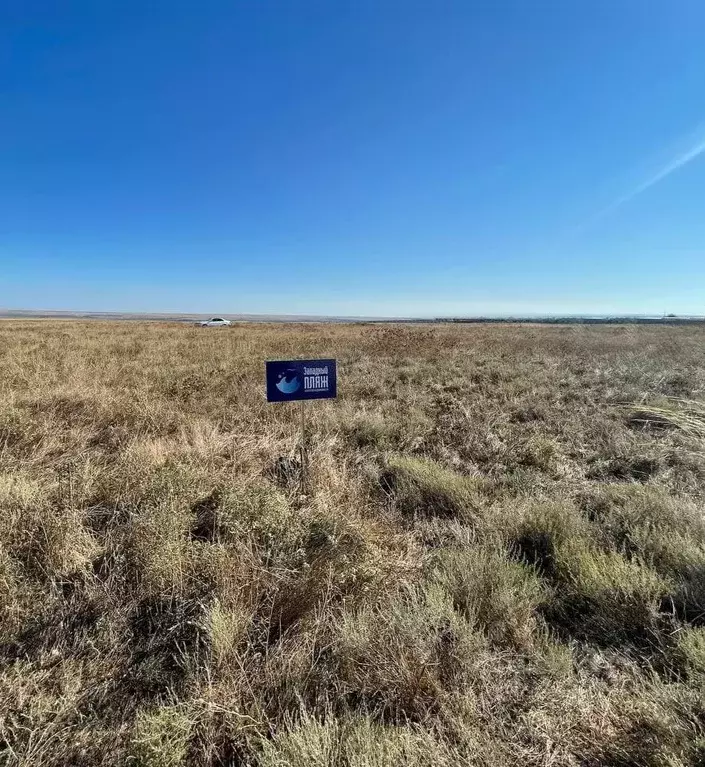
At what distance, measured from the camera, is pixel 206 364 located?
455 inches

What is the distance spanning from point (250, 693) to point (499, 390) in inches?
323

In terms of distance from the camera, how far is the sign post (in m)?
4.28

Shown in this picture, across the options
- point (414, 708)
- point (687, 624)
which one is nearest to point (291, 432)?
point (414, 708)

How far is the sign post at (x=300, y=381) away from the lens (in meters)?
4.28

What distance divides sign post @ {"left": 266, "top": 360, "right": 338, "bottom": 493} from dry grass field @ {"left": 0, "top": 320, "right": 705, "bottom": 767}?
779mm

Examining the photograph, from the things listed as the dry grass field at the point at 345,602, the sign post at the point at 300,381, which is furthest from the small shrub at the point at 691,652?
the sign post at the point at 300,381

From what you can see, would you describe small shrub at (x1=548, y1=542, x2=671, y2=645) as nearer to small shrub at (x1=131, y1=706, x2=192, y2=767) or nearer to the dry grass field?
the dry grass field

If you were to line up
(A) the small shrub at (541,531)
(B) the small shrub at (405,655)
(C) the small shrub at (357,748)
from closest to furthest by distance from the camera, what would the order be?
(C) the small shrub at (357,748), (B) the small shrub at (405,655), (A) the small shrub at (541,531)

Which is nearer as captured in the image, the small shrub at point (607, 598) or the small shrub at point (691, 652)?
the small shrub at point (691, 652)

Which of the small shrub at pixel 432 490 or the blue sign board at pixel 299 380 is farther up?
the blue sign board at pixel 299 380

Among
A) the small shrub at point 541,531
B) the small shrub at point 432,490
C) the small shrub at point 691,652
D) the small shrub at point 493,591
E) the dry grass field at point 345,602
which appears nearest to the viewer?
the dry grass field at point 345,602

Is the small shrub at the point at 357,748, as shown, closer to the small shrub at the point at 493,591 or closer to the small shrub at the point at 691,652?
the small shrub at the point at 493,591

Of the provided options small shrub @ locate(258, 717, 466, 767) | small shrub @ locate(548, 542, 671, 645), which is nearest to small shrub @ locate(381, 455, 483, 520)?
small shrub @ locate(548, 542, 671, 645)

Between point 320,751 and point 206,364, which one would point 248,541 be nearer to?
point 320,751
